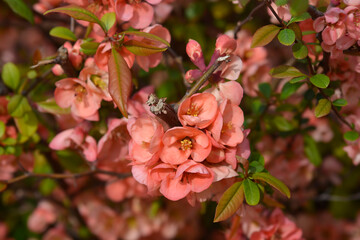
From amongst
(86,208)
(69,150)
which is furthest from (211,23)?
(86,208)

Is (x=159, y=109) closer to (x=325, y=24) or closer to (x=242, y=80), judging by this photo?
(x=325, y=24)

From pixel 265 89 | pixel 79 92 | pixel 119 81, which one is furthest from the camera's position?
pixel 265 89

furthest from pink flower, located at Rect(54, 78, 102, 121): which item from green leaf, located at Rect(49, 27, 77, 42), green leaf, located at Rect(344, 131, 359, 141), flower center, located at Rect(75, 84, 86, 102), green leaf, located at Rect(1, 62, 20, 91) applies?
green leaf, located at Rect(344, 131, 359, 141)

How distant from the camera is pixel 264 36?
0.77 meters

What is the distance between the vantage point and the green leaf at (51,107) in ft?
3.28

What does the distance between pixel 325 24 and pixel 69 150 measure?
83 cm

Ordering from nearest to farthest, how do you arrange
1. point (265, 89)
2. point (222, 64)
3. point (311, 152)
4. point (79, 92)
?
1. point (222, 64)
2. point (79, 92)
3. point (265, 89)
4. point (311, 152)

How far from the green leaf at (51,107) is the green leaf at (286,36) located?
583mm

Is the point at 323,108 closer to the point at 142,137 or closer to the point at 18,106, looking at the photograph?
the point at 142,137

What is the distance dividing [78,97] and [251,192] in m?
0.47

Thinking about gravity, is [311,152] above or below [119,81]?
below

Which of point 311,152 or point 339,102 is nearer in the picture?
point 339,102

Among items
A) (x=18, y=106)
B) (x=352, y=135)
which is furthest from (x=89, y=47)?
(x=352, y=135)

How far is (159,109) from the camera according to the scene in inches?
26.8
